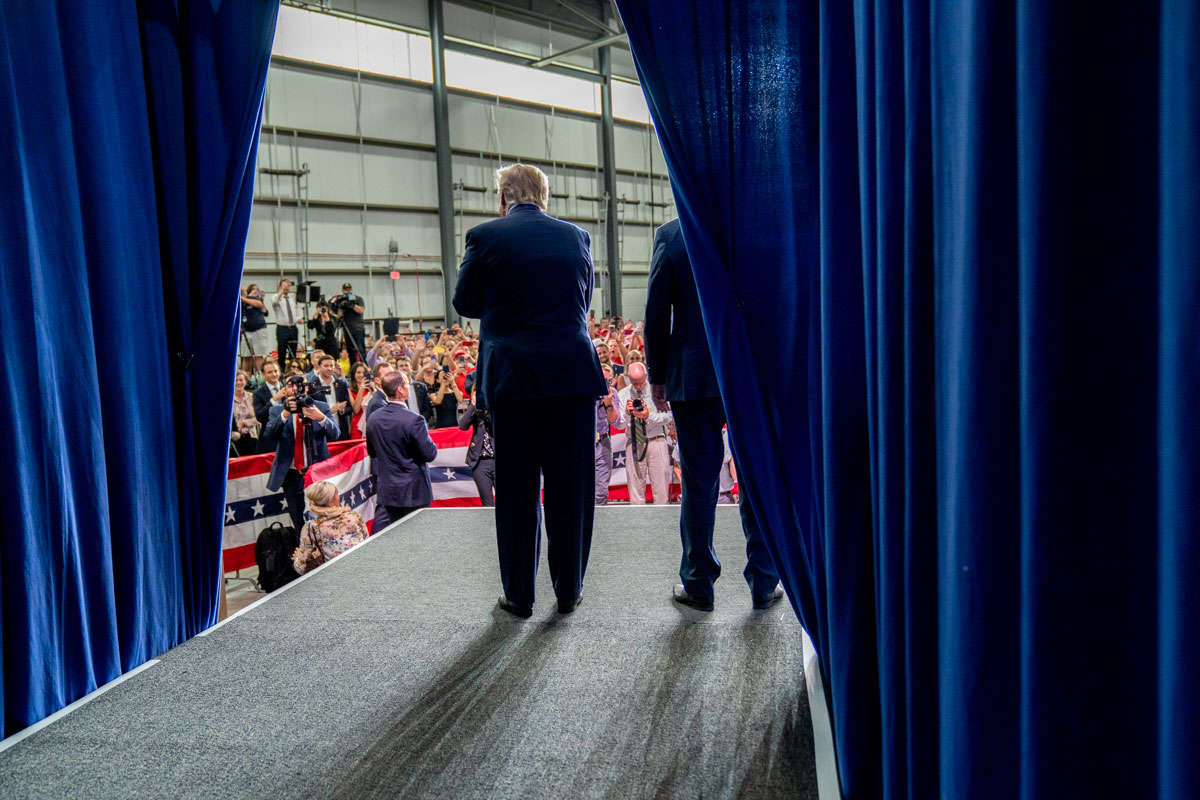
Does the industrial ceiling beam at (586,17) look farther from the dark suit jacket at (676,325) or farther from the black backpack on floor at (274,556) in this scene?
the dark suit jacket at (676,325)

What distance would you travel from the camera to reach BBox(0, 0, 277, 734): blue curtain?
1.94m

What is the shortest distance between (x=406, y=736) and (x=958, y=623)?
1.32 meters

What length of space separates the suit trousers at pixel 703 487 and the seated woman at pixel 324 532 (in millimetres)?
2232

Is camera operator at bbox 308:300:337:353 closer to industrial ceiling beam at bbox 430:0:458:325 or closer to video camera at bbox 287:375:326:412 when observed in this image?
video camera at bbox 287:375:326:412

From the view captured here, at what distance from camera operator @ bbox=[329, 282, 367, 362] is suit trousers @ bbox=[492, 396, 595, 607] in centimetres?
665

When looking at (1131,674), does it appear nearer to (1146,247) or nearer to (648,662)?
(1146,247)

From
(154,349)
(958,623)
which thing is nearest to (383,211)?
(154,349)

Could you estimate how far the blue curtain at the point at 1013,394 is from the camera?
624 millimetres

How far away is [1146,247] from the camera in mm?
685

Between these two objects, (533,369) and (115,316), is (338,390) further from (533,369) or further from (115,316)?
(533,369)

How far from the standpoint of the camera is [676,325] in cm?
245

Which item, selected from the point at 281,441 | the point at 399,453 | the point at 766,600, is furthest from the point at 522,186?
the point at 281,441

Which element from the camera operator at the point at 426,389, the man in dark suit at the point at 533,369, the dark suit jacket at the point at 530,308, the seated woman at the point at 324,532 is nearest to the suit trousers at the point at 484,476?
the seated woman at the point at 324,532

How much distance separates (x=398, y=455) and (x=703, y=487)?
255 centimetres
